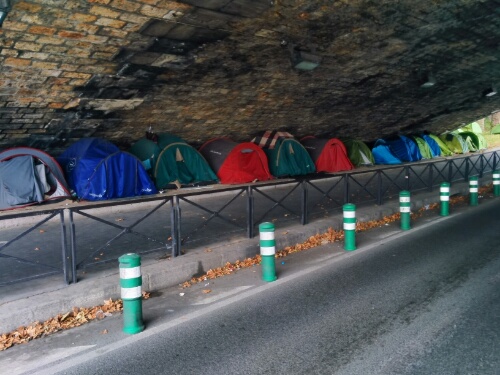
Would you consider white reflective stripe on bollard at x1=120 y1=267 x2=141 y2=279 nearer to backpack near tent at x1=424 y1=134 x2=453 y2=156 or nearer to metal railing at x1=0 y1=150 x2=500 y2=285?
metal railing at x1=0 y1=150 x2=500 y2=285

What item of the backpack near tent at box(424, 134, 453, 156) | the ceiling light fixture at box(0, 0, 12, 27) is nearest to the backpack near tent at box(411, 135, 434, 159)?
the backpack near tent at box(424, 134, 453, 156)

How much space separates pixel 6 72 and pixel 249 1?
4.30 m

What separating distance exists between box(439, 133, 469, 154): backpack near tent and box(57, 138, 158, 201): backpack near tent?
63.0 ft

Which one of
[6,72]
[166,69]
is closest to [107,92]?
[166,69]

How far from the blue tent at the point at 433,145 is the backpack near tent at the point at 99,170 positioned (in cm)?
1676

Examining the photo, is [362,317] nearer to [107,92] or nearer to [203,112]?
[107,92]

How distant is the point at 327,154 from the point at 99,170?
8929 mm

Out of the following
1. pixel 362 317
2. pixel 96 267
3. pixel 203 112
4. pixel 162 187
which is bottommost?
pixel 362 317

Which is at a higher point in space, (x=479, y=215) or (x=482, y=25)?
(x=482, y=25)

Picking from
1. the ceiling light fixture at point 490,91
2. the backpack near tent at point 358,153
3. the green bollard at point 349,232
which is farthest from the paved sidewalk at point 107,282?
the ceiling light fixture at point 490,91

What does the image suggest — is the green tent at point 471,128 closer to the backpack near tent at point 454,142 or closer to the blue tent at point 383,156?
the backpack near tent at point 454,142

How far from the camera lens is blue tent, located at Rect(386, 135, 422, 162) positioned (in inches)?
799

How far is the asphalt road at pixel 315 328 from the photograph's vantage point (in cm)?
362

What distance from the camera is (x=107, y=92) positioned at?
8.80 metres
